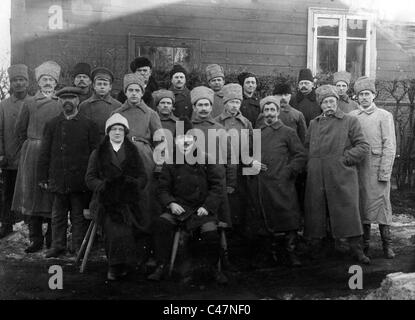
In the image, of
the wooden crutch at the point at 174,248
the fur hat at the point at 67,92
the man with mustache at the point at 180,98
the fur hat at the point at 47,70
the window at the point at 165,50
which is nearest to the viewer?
the wooden crutch at the point at 174,248

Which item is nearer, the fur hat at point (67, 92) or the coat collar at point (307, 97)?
the fur hat at point (67, 92)

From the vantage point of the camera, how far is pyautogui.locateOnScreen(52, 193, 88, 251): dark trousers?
5.39 metres

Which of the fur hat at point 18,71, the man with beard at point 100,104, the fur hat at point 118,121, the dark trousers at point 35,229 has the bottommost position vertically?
the dark trousers at point 35,229

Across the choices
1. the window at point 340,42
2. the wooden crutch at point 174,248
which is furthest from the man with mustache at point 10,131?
the window at point 340,42

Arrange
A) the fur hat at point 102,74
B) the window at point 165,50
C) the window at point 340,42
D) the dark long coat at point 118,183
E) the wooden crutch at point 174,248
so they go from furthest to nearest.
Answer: the window at point 340,42
the window at point 165,50
the fur hat at point 102,74
the dark long coat at point 118,183
the wooden crutch at point 174,248

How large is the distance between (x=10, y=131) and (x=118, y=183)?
2023 millimetres

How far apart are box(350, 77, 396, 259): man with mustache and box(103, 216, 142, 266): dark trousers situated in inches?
88.4

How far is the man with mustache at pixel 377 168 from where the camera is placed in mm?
5418

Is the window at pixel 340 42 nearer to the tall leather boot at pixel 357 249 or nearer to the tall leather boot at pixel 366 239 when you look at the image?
the tall leather boot at pixel 366 239

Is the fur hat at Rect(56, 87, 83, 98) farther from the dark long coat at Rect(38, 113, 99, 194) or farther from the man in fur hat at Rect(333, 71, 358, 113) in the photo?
the man in fur hat at Rect(333, 71, 358, 113)

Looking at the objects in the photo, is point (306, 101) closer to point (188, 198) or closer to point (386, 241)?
point (386, 241)
